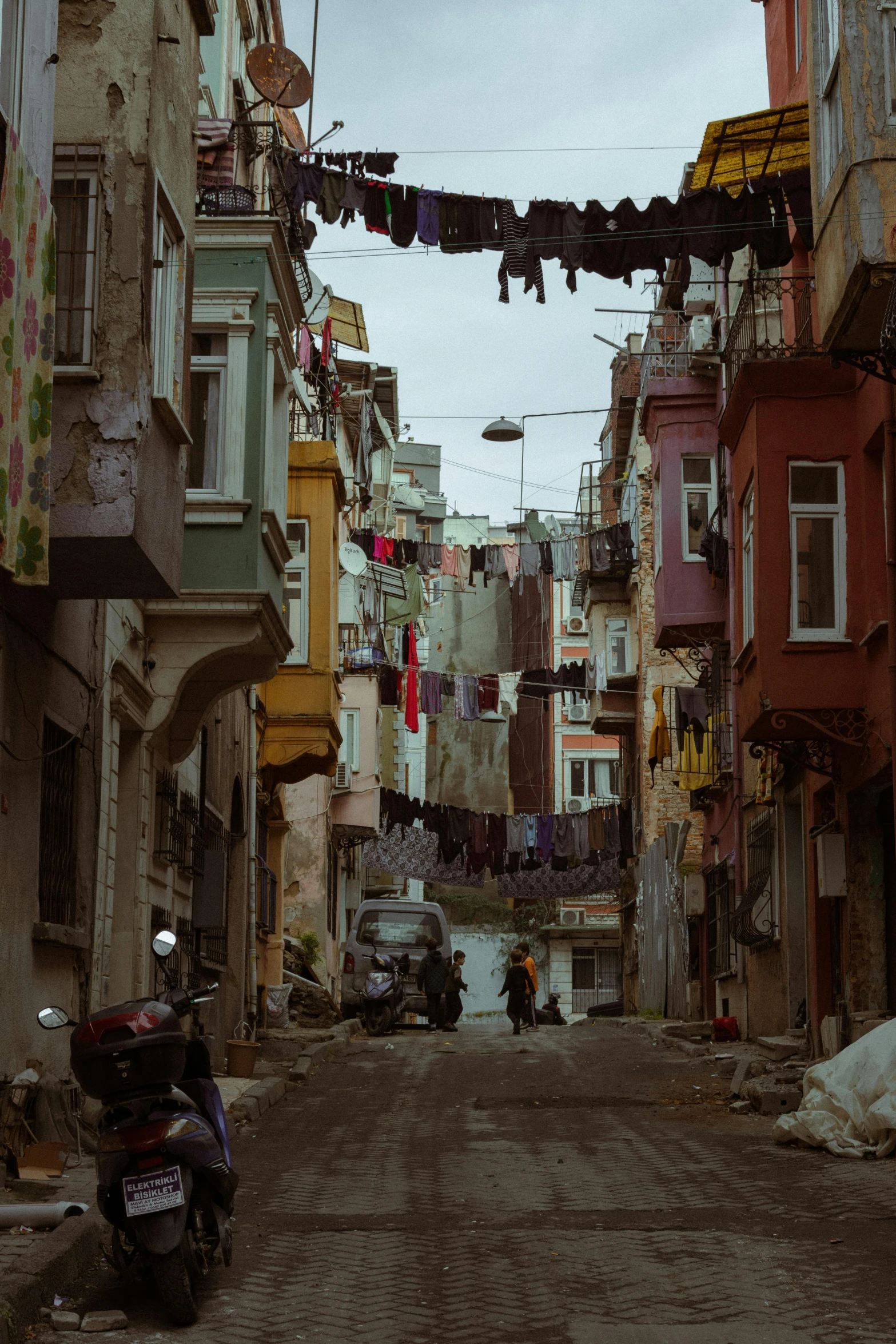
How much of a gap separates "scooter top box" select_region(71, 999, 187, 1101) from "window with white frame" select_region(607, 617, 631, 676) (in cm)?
3364

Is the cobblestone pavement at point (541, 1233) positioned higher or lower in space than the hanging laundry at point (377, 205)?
lower

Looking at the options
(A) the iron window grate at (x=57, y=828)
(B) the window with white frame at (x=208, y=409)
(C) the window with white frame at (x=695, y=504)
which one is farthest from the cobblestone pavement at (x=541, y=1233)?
(C) the window with white frame at (x=695, y=504)

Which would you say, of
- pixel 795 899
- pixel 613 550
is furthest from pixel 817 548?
pixel 613 550

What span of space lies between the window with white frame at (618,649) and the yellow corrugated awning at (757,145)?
22433 millimetres

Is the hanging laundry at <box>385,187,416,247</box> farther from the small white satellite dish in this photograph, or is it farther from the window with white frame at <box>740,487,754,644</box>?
the small white satellite dish

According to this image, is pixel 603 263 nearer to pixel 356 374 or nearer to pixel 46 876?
pixel 46 876

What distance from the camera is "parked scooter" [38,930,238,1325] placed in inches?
260

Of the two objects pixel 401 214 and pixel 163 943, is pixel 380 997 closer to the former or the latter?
pixel 401 214

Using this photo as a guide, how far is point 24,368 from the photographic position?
8266mm

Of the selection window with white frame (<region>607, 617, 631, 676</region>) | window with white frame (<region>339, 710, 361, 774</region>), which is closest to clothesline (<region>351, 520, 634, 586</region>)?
window with white frame (<region>607, 617, 631, 676</region>)

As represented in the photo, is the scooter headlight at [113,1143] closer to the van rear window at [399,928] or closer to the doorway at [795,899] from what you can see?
the doorway at [795,899]

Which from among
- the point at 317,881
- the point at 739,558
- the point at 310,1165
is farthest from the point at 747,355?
the point at 317,881

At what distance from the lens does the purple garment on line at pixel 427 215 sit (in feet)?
53.9

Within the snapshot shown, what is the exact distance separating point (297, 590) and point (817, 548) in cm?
887
